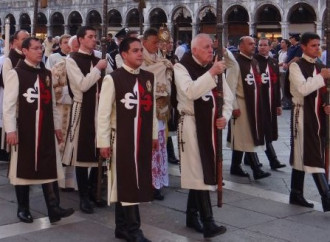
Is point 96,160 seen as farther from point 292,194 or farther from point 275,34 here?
point 275,34

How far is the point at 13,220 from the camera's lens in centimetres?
595

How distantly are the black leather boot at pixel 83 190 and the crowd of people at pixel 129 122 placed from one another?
1 centimetres

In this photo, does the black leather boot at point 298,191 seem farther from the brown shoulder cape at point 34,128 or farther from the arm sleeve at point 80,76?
the brown shoulder cape at point 34,128

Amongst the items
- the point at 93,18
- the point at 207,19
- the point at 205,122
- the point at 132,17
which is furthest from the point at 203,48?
the point at 93,18

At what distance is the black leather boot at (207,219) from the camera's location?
532 cm

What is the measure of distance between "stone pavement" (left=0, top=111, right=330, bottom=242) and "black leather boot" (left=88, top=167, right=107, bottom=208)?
A: 10cm

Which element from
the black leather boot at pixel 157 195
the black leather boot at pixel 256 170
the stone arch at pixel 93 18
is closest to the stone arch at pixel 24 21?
the stone arch at pixel 93 18

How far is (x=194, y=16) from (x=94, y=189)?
3313 centimetres

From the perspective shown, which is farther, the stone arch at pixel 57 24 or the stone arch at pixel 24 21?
the stone arch at pixel 24 21

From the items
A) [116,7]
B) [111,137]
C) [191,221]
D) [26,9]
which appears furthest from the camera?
[26,9]

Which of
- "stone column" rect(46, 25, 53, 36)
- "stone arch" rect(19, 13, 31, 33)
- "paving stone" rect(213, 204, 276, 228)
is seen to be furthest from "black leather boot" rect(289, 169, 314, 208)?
"stone arch" rect(19, 13, 31, 33)

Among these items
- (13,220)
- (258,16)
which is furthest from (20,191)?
(258,16)

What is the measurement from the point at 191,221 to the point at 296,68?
6.95 feet

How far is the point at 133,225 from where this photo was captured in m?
5.10
